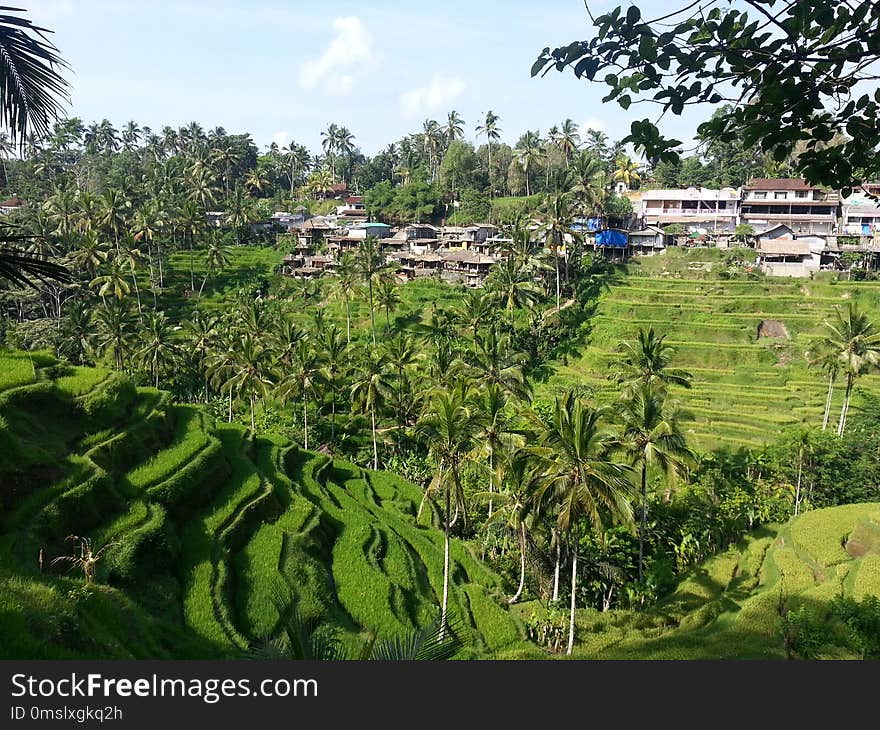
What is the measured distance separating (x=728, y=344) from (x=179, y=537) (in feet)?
129

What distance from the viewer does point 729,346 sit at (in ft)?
148

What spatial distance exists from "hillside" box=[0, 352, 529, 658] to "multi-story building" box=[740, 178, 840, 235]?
54813 mm

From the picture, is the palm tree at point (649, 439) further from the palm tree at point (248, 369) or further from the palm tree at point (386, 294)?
the palm tree at point (386, 294)

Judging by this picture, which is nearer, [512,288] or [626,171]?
[512,288]

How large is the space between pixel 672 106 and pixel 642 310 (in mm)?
47346

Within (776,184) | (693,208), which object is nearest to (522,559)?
(776,184)

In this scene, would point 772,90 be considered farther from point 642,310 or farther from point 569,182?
point 569,182

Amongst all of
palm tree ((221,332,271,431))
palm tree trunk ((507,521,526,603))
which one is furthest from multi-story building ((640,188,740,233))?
palm tree trunk ((507,521,526,603))

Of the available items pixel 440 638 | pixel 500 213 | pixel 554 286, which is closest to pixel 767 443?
pixel 554 286

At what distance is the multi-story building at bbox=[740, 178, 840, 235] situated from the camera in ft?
210

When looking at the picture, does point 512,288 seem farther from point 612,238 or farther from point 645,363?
point 645,363

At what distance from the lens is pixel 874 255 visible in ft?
178

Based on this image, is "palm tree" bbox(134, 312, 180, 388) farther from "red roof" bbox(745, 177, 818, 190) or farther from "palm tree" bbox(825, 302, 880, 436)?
"red roof" bbox(745, 177, 818, 190)

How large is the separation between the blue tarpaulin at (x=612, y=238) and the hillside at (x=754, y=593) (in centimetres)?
4188
